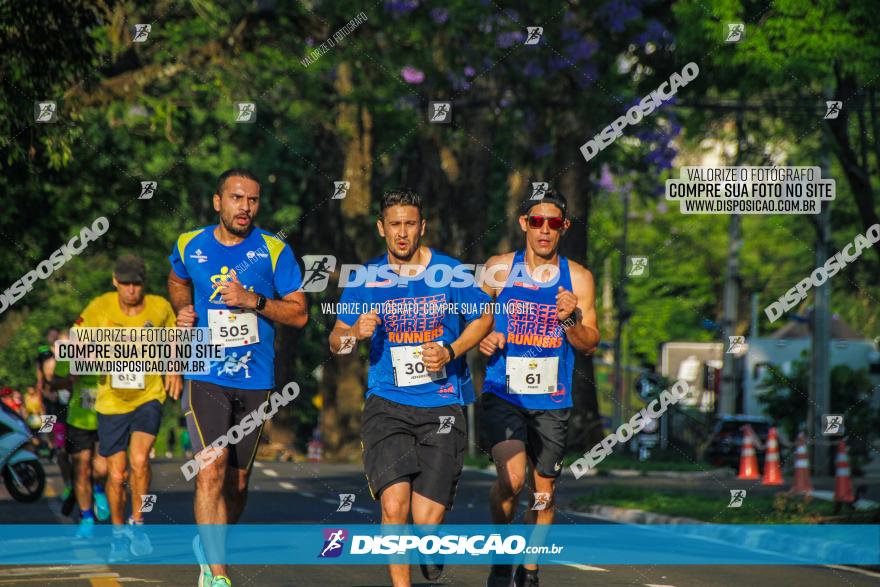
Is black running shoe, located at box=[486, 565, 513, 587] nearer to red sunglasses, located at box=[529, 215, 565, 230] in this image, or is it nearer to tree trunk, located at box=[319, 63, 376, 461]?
red sunglasses, located at box=[529, 215, 565, 230]

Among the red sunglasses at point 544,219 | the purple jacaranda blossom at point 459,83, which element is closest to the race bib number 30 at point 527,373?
the red sunglasses at point 544,219

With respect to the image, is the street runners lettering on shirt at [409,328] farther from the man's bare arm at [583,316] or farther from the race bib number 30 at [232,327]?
the man's bare arm at [583,316]

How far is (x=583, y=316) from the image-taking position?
33.5ft

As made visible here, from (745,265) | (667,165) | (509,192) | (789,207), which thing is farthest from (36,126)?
(745,265)

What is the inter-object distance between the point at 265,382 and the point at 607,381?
2288 inches

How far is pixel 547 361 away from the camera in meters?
10.2

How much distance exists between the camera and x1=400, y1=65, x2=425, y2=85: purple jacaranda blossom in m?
29.4

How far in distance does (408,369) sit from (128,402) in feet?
13.5

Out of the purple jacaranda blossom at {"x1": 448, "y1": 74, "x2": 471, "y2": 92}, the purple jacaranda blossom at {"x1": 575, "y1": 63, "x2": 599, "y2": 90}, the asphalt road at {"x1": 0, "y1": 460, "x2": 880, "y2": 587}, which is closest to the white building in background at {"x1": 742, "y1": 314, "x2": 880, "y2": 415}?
the purple jacaranda blossom at {"x1": 448, "y1": 74, "x2": 471, "y2": 92}

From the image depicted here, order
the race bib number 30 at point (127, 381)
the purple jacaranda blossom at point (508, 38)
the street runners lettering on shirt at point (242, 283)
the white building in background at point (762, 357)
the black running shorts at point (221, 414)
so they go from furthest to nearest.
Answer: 1. the white building in background at point (762, 357)
2. the purple jacaranda blossom at point (508, 38)
3. the race bib number 30 at point (127, 381)
4. the street runners lettering on shirt at point (242, 283)
5. the black running shorts at point (221, 414)

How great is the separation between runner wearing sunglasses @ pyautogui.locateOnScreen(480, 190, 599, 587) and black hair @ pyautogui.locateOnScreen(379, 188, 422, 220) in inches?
38.7

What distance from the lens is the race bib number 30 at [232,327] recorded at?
9664 mm

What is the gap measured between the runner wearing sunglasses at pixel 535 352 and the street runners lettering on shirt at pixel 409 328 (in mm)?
728

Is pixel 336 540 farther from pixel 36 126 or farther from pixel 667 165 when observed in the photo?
pixel 667 165
